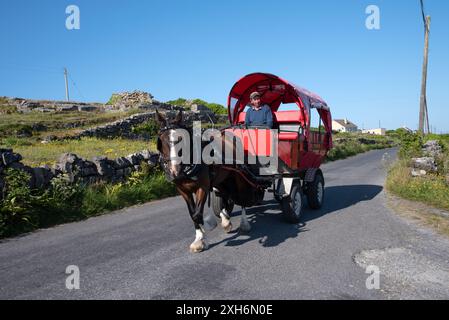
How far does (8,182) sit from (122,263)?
3.89 metres

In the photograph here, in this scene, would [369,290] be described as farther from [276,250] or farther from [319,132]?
[319,132]

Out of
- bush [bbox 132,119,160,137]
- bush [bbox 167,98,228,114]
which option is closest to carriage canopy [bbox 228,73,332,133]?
bush [bbox 132,119,160,137]

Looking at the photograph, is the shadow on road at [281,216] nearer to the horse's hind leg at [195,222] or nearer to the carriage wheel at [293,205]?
the carriage wheel at [293,205]

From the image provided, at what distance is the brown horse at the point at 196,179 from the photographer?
14.6 feet

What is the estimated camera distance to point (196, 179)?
4738mm

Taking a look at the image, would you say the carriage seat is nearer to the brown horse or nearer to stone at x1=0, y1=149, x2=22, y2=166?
the brown horse

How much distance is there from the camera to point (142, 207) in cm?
884

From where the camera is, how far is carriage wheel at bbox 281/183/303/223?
22.1 ft

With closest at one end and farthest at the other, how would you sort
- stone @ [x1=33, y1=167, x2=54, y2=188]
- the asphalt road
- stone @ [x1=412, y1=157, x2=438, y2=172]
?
1. the asphalt road
2. stone @ [x1=33, y1=167, x2=54, y2=188]
3. stone @ [x1=412, y1=157, x2=438, y2=172]

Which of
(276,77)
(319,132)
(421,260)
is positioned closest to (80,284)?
(421,260)

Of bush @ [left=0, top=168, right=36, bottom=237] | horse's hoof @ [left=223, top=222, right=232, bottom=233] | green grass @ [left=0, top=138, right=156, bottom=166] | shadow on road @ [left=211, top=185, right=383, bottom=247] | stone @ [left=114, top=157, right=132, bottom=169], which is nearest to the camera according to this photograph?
shadow on road @ [left=211, top=185, right=383, bottom=247]

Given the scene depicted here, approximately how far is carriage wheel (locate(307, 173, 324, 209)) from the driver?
6.88 ft

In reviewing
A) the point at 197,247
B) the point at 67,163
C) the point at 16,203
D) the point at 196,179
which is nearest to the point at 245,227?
the point at 197,247

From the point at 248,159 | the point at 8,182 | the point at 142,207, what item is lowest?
the point at 142,207
